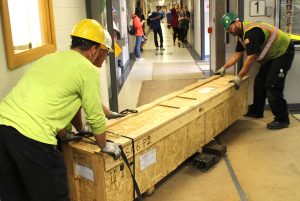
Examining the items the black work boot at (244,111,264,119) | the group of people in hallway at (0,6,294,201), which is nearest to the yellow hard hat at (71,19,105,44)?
the group of people in hallway at (0,6,294,201)

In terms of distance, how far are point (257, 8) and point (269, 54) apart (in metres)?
0.83

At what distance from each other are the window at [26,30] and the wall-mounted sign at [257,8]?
2.86 metres

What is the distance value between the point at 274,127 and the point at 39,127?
325 centimetres

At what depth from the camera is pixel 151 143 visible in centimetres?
263

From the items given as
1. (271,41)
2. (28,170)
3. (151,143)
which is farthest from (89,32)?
(271,41)

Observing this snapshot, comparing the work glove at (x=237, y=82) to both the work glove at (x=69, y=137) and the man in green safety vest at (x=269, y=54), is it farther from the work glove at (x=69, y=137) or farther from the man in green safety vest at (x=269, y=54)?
the work glove at (x=69, y=137)

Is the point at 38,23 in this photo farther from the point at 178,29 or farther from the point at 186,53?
the point at 178,29

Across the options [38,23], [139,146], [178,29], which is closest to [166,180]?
[139,146]

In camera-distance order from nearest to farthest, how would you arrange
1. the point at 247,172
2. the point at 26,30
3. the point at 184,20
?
the point at 26,30 < the point at 247,172 < the point at 184,20

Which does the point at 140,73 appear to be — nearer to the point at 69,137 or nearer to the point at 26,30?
the point at 26,30

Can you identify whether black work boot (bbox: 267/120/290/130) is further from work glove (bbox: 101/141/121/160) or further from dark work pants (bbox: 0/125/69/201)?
dark work pants (bbox: 0/125/69/201)

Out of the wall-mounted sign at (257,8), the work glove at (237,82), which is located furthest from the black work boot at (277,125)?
the wall-mounted sign at (257,8)

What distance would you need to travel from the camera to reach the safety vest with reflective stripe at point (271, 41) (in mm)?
4148

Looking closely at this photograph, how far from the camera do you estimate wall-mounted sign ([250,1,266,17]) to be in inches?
187
